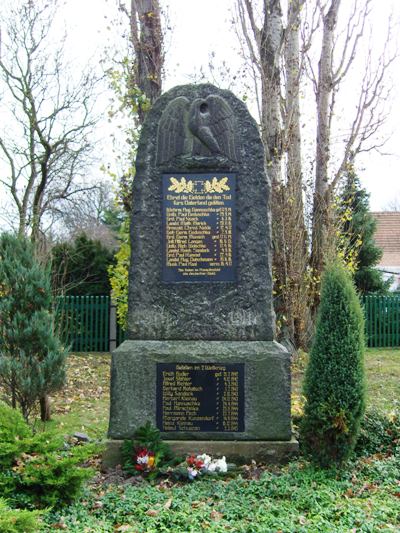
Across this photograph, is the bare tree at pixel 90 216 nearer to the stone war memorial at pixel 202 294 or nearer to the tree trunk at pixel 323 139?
the tree trunk at pixel 323 139

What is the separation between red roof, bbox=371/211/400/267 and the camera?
33.6 meters

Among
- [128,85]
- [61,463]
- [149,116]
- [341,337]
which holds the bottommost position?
[61,463]

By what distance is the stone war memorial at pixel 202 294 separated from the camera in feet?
18.3

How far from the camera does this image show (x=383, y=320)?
1900 cm

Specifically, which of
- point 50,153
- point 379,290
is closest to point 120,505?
point 50,153

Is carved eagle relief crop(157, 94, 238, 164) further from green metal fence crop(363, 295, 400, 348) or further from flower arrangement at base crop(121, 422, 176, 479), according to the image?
green metal fence crop(363, 295, 400, 348)

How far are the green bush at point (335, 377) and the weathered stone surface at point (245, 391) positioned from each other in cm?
28

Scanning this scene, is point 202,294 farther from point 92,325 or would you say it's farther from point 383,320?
point 383,320

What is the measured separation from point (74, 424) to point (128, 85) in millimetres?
6654

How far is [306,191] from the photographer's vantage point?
46.0 ft

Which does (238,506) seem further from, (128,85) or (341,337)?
(128,85)

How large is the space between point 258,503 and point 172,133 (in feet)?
11.5

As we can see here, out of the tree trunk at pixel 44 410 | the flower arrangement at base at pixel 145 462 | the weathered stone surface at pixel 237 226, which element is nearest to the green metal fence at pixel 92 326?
the tree trunk at pixel 44 410

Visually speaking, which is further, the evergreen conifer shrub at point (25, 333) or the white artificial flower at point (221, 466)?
the evergreen conifer shrub at point (25, 333)
